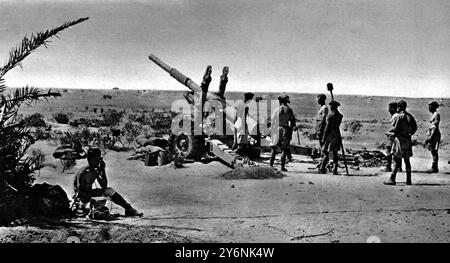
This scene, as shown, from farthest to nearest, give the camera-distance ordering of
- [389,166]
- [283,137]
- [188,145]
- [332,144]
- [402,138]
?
[188,145], [283,137], [389,166], [332,144], [402,138]

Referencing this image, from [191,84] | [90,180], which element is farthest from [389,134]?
[191,84]

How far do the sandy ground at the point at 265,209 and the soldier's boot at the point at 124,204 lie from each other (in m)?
0.21

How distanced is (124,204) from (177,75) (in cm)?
780

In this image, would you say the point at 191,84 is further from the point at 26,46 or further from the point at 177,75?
the point at 26,46

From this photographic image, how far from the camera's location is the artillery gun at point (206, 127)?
12.3 metres

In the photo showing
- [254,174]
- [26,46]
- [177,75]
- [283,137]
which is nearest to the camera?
[26,46]

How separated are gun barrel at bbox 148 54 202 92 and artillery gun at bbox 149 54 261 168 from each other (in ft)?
0.10

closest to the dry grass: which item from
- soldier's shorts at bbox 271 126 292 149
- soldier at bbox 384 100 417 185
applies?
soldier's shorts at bbox 271 126 292 149

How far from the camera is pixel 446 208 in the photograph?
7.41 meters

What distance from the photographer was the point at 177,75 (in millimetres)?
14234
